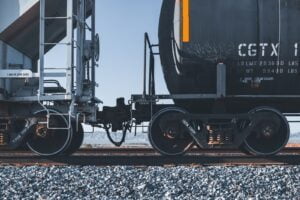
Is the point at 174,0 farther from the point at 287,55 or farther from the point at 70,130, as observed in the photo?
the point at 70,130

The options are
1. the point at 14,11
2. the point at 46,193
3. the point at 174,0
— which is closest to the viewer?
the point at 46,193

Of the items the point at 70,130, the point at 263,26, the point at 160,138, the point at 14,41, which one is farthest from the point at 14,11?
the point at 263,26

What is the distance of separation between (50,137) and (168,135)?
2476 millimetres

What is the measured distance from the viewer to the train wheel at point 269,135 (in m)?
8.85

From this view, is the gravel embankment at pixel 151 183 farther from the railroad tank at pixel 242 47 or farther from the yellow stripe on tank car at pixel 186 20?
the yellow stripe on tank car at pixel 186 20

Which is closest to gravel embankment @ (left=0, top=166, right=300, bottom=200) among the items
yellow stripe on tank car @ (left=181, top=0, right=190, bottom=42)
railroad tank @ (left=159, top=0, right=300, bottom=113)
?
railroad tank @ (left=159, top=0, right=300, bottom=113)

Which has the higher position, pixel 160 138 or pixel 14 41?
pixel 14 41

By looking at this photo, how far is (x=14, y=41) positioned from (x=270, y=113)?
5.62 metres

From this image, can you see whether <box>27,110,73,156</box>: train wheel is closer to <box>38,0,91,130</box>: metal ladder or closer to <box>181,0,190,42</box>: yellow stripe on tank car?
<box>38,0,91,130</box>: metal ladder

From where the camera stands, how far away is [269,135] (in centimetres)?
880

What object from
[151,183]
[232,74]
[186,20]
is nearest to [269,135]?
[232,74]

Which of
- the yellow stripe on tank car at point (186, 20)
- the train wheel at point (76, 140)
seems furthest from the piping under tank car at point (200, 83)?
the train wheel at point (76, 140)

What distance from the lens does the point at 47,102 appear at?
910cm

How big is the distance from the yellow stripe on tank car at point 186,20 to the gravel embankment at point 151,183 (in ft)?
9.62
